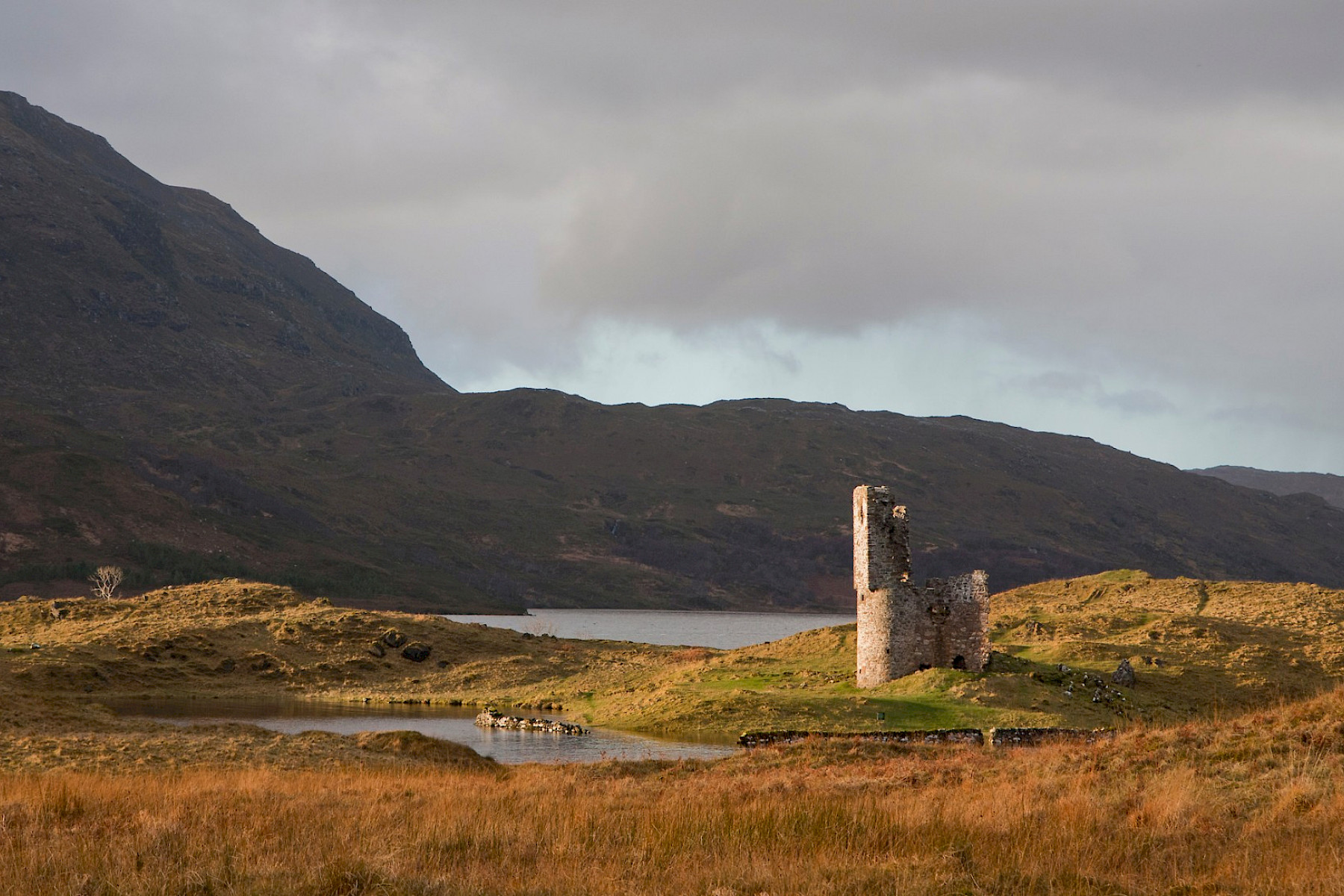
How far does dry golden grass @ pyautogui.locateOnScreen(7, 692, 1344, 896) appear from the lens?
41.2ft

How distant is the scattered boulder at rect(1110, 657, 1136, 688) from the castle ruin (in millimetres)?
5320

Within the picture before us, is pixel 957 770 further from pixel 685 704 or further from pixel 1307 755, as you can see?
pixel 685 704

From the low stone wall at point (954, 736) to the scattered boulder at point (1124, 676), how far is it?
8.78m

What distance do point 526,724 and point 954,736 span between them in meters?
16.4

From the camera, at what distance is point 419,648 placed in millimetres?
64000

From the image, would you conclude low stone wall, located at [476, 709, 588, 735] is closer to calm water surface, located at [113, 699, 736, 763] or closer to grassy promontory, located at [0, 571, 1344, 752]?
calm water surface, located at [113, 699, 736, 763]

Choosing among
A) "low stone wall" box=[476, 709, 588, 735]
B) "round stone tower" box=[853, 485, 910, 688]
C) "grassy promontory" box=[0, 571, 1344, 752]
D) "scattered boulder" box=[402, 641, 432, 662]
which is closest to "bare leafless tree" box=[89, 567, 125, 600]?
"grassy promontory" box=[0, 571, 1344, 752]

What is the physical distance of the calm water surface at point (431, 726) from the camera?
34188 mm

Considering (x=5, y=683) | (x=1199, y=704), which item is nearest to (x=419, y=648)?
(x=5, y=683)

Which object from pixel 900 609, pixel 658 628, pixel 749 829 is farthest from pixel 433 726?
Result: pixel 658 628

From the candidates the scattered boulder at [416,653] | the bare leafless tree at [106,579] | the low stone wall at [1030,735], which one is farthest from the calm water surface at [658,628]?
the low stone wall at [1030,735]

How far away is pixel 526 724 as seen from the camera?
42438 mm

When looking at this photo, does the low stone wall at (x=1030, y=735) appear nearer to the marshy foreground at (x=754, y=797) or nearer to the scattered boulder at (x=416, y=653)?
the marshy foreground at (x=754, y=797)

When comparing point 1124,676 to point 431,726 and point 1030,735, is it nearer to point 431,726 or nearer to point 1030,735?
point 1030,735
